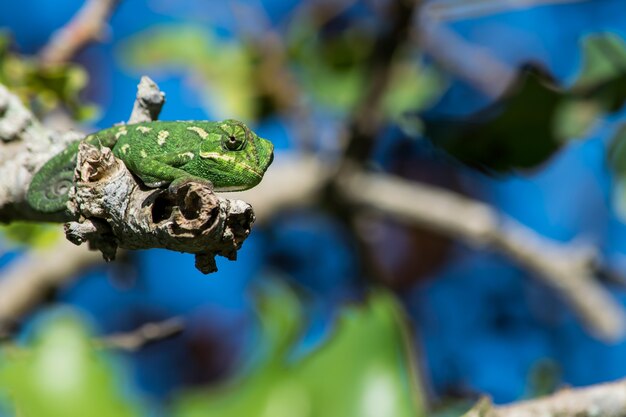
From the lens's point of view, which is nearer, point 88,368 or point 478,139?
point 88,368

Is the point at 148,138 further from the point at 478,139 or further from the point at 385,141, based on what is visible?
the point at 385,141

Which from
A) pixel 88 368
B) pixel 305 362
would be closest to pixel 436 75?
pixel 305 362

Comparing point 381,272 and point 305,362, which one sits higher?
point 305,362

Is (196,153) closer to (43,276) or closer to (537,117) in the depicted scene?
(537,117)

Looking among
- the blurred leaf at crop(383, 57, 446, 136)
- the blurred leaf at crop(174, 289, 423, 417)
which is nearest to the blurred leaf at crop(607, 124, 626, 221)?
the blurred leaf at crop(174, 289, 423, 417)

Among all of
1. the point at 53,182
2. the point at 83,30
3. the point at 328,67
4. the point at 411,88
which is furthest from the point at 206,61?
the point at 53,182

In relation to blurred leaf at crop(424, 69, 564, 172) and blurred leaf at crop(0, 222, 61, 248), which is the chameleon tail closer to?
blurred leaf at crop(0, 222, 61, 248)

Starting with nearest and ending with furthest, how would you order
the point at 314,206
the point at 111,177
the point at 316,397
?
the point at 111,177 < the point at 316,397 < the point at 314,206
